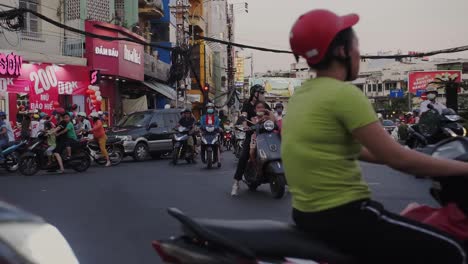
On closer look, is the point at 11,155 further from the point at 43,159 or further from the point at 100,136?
the point at 100,136

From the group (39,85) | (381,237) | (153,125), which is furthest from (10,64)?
(381,237)

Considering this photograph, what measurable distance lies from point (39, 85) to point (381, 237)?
21201 millimetres

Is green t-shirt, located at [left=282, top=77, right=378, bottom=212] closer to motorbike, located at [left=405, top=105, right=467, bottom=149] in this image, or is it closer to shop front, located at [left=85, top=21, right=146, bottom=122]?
motorbike, located at [left=405, top=105, right=467, bottom=149]

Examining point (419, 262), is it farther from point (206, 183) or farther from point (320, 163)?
point (206, 183)

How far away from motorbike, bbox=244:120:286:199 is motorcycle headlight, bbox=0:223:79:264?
5934 millimetres

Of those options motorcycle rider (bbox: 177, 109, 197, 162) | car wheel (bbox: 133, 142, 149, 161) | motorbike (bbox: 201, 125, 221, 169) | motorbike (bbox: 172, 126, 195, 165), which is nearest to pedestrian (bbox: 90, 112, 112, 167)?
car wheel (bbox: 133, 142, 149, 161)

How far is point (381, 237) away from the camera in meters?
2.24

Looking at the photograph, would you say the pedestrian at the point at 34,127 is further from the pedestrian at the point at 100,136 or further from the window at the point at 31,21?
the window at the point at 31,21

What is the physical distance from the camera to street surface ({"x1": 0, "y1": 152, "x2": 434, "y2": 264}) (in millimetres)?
5934

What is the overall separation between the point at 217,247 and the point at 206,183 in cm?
910

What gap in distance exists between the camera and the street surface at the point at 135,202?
593 centimetres

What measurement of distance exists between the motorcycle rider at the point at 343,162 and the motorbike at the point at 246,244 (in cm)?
9

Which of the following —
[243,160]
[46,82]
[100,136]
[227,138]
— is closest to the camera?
→ [243,160]

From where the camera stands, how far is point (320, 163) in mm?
2332
